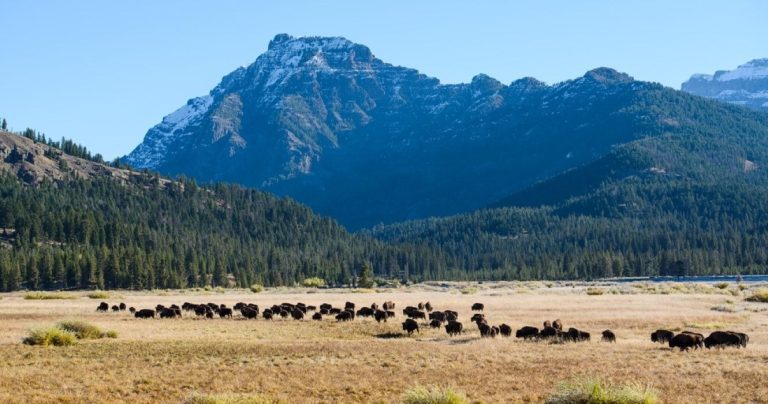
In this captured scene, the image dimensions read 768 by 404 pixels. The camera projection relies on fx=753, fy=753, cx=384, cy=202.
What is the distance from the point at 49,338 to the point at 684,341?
32194 mm

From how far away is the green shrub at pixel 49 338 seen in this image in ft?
130

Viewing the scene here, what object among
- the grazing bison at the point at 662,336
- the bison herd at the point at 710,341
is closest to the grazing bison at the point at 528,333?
the grazing bison at the point at 662,336

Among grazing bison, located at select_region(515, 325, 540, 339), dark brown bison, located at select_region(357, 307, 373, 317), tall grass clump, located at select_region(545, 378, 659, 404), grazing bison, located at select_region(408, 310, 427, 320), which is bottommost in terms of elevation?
tall grass clump, located at select_region(545, 378, 659, 404)

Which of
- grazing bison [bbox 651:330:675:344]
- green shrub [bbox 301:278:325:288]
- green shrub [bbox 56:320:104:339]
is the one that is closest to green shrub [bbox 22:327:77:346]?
green shrub [bbox 56:320:104:339]

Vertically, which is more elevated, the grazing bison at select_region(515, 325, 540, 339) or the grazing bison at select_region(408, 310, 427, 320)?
the grazing bison at select_region(408, 310, 427, 320)

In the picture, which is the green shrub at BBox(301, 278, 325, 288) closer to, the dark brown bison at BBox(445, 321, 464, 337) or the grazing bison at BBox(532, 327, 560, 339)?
the dark brown bison at BBox(445, 321, 464, 337)

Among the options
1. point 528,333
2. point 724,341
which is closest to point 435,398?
point 724,341

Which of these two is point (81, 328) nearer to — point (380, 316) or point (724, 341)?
point (380, 316)

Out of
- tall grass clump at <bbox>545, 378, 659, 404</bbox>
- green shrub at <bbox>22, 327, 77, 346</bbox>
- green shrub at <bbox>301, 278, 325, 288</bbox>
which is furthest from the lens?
green shrub at <bbox>301, 278, 325, 288</bbox>

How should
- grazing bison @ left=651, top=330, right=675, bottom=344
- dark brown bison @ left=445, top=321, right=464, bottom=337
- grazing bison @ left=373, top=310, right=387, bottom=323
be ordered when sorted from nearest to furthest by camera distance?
grazing bison @ left=651, top=330, right=675, bottom=344
dark brown bison @ left=445, top=321, right=464, bottom=337
grazing bison @ left=373, top=310, right=387, bottom=323

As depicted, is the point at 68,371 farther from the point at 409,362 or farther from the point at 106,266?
the point at 106,266

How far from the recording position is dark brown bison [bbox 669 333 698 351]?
3591 cm

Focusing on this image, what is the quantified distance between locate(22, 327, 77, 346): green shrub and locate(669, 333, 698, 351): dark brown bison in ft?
102

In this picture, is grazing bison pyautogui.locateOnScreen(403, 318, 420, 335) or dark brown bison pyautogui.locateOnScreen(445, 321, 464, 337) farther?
grazing bison pyautogui.locateOnScreen(403, 318, 420, 335)
